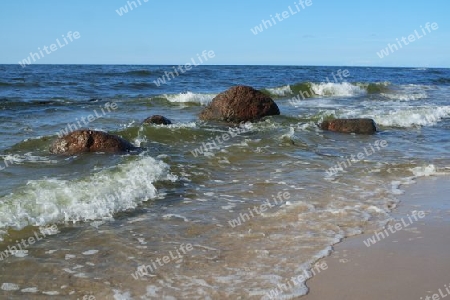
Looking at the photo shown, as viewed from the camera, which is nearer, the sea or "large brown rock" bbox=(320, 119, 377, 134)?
the sea

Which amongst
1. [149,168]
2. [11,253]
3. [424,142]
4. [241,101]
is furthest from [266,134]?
[11,253]

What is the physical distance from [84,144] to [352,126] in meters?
6.51

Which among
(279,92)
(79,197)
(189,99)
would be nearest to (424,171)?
(79,197)

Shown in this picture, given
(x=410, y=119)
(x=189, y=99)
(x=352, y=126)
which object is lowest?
(x=410, y=119)

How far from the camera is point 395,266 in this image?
390 centimetres

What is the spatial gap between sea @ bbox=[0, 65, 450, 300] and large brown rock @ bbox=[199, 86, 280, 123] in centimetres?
102

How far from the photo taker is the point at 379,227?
16.3ft

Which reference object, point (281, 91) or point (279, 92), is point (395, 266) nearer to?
point (279, 92)

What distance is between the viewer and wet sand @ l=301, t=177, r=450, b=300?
135 inches

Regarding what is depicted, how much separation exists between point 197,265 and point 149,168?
3065 mm

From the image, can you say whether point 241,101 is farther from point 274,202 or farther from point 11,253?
point 11,253

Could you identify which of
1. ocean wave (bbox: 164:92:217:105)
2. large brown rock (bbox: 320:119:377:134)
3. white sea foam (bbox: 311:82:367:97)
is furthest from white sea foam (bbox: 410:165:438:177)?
white sea foam (bbox: 311:82:367:97)

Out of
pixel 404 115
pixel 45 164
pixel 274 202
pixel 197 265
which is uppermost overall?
pixel 45 164

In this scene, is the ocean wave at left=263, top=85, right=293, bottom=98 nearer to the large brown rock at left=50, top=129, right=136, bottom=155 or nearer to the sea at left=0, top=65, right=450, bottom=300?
the sea at left=0, top=65, right=450, bottom=300
